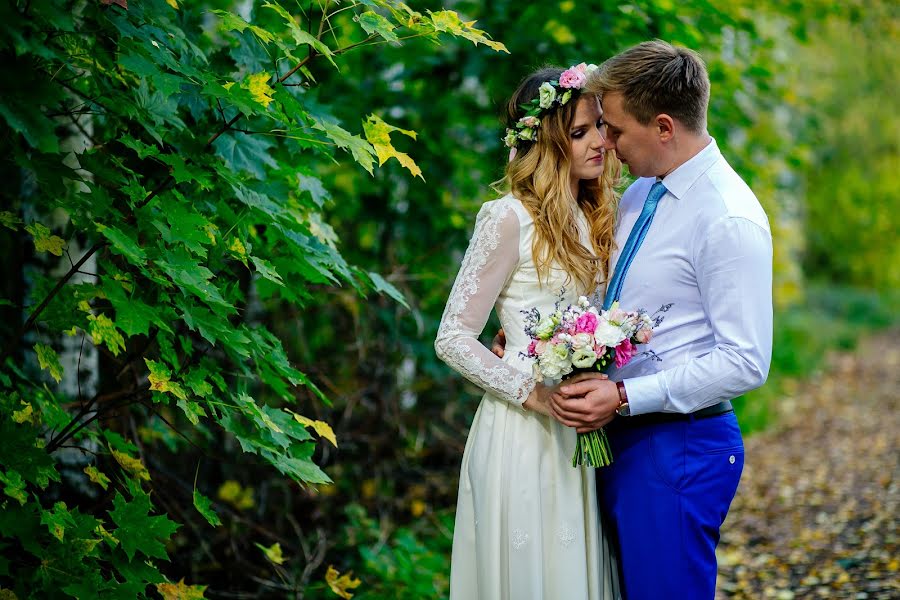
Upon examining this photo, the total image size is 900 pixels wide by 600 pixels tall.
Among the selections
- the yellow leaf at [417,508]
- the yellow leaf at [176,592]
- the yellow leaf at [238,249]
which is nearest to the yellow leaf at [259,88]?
the yellow leaf at [238,249]

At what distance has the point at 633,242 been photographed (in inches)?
102

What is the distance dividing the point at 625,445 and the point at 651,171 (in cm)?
82

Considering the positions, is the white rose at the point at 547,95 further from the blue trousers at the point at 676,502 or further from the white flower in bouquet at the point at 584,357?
the blue trousers at the point at 676,502

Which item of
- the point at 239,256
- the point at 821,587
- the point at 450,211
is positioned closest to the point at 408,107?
the point at 450,211

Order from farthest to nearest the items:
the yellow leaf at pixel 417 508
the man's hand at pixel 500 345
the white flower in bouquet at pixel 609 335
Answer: the yellow leaf at pixel 417 508
the man's hand at pixel 500 345
the white flower in bouquet at pixel 609 335

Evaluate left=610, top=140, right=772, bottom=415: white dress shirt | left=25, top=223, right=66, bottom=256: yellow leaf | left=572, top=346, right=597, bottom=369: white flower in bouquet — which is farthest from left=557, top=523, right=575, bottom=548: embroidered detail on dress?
left=25, top=223, right=66, bottom=256: yellow leaf

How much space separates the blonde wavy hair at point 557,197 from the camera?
2670 millimetres

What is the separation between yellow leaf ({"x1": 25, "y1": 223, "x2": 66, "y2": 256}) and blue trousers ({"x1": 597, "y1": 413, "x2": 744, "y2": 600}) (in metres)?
1.71

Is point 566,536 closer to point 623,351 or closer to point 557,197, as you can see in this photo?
point 623,351

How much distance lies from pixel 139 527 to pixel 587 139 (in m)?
1.73

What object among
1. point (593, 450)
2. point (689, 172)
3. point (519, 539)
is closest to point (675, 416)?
point (593, 450)

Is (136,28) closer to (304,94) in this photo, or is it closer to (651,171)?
(304,94)

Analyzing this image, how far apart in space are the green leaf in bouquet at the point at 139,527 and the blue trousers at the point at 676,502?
1.28 meters

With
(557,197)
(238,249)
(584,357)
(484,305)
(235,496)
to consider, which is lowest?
(235,496)
